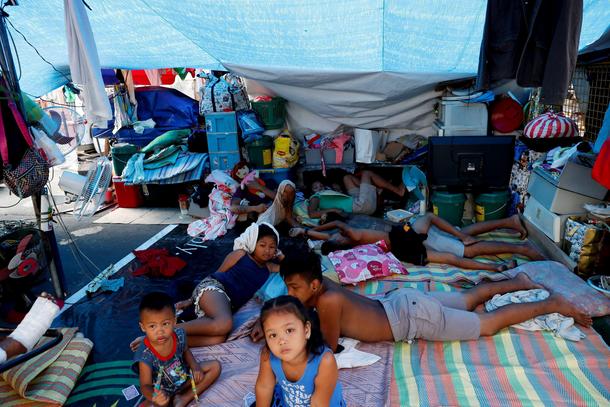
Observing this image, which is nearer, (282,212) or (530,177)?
(530,177)

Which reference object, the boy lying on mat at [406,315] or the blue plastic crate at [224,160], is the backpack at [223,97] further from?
the boy lying on mat at [406,315]

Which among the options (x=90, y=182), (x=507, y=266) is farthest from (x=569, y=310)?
(x=90, y=182)

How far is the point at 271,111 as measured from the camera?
6926mm

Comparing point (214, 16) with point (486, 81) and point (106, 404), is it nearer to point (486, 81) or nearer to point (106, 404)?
point (486, 81)

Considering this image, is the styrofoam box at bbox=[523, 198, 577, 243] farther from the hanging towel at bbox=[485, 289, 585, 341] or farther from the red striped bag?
the hanging towel at bbox=[485, 289, 585, 341]

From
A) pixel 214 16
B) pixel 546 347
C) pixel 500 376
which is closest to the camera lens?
pixel 500 376

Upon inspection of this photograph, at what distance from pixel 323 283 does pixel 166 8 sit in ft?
10.7

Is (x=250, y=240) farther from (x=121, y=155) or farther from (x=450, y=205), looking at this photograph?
(x=121, y=155)

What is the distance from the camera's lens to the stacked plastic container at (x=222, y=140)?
270 inches

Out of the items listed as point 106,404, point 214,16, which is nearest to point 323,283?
point 106,404

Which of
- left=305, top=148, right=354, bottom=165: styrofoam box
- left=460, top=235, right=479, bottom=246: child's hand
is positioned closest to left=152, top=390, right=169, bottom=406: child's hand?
left=460, top=235, right=479, bottom=246: child's hand

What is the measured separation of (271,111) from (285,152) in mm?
703

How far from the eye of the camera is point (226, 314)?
3309 mm

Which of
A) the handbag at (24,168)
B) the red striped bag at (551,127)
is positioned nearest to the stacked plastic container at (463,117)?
the red striped bag at (551,127)
